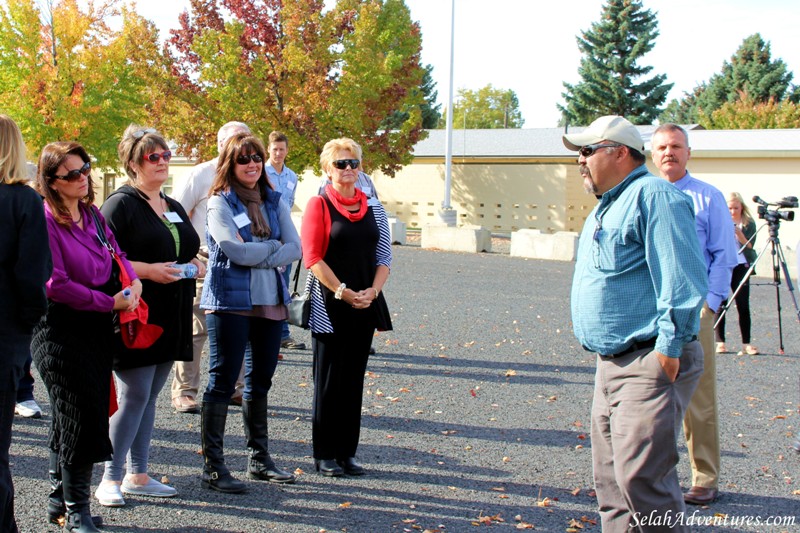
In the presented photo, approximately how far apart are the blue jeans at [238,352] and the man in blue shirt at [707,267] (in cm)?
263

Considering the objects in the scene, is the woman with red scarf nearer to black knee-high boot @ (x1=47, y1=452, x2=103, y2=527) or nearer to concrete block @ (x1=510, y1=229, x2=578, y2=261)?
black knee-high boot @ (x1=47, y1=452, x2=103, y2=527)

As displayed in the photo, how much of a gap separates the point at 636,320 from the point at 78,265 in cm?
277

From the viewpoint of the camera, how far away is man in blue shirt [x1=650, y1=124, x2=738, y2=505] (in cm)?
509

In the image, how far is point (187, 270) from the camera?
16.3 feet

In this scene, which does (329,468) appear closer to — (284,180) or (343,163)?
(343,163)

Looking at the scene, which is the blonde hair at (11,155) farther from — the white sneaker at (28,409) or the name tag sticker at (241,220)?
the white sneaker at (28,409)

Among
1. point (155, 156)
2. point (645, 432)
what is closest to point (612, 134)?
point (645, 432)

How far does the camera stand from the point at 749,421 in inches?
279

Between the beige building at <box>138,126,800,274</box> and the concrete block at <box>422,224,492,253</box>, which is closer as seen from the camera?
the concrete block at <box>422,224,492,253</box>

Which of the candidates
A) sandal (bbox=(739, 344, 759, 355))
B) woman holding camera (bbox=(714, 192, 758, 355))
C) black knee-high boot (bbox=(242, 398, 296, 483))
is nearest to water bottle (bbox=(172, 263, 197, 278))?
black knee-high boot (bbox=(242, 398, 296, 483))

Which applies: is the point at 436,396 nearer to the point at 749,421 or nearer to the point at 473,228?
the point at 749,421

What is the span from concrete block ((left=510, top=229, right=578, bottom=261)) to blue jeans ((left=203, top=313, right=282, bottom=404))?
721 inches

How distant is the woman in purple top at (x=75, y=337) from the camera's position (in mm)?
4281

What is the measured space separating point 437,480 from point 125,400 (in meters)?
2.01
